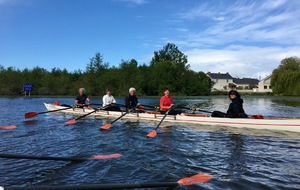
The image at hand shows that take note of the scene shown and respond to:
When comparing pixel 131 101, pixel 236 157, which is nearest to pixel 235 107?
pixel 236 157

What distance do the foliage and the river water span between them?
165ft

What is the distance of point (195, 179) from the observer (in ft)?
20.4

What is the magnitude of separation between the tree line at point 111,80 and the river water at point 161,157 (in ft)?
179

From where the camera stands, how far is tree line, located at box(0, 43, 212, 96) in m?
68.7

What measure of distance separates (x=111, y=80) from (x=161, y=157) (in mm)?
61170

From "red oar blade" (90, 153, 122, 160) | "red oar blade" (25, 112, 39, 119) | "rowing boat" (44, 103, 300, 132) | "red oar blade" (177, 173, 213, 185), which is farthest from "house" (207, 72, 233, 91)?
"red oar blade" (177, 173, 213, 185)

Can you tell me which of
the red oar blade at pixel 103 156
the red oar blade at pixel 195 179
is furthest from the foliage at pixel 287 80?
the red oar blade at pixel 195 179

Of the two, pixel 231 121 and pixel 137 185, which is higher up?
pixel 231 121

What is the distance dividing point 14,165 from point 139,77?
6360 cm

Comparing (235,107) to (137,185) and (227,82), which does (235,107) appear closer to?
(137,185)

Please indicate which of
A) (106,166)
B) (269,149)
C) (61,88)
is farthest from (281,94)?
(106,166)

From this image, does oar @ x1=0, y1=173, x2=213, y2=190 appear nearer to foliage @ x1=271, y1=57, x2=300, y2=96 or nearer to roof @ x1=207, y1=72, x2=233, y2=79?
foliage @ x1=271, y1=57, x2=300, y2=96

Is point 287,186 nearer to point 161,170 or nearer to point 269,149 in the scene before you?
point 161,170

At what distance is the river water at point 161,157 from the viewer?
21.2ft
